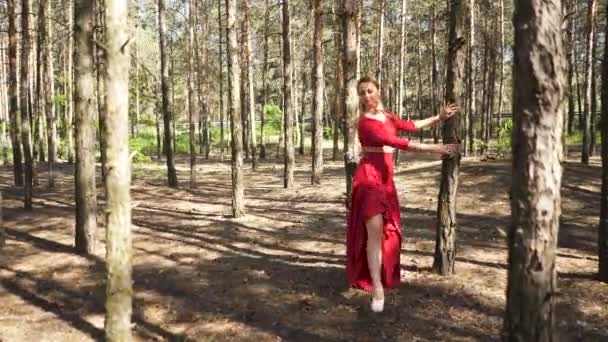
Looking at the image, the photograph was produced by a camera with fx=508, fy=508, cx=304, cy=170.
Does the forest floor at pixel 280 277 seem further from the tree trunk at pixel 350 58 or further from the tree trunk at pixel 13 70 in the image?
the tree trunk at pixel 13 70

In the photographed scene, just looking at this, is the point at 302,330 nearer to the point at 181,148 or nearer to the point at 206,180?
the point at 206,180

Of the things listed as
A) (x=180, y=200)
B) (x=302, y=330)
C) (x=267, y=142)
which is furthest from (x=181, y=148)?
(x=302, y=330)

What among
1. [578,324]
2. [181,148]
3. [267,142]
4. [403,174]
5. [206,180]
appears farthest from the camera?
[267,142]

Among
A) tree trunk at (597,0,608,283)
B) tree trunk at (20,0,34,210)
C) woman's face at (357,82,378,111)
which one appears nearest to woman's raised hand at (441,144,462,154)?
woman's face at (357,82,378,111)

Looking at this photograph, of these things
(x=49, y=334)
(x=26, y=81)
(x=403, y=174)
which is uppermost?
(x=26, y=81)

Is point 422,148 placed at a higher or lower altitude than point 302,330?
higher

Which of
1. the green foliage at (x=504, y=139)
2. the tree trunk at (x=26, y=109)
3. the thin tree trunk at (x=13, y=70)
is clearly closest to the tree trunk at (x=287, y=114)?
the tree trunk at (x=26, y=109)

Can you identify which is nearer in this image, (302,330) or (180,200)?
(302,330)

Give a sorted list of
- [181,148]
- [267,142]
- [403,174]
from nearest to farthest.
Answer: [403,174], [181,148], [267,142]

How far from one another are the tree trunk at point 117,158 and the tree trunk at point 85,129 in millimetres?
4472

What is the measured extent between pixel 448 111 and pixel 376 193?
1308 millimetres

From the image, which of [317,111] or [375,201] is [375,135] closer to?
[375,201]

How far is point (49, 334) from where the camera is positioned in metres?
5.95

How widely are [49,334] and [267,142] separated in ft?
134
